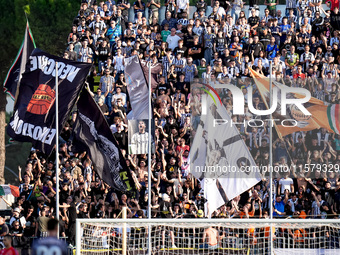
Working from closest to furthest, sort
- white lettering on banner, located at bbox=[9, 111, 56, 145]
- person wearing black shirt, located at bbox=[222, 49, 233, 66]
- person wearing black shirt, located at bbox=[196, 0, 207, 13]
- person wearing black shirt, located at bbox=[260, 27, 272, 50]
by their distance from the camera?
white lettering on banner, located at bbox=[9, 111, 56, 145]
person wearing black shirt, located at bbox=[222, 49, 233, 66]
person wearing black shirt, located at bbox=[260, 27, 272, 50]
person wearing black shirt, located at bbox=[196, 0, 207, 13]

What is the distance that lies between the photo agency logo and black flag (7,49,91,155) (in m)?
3.36

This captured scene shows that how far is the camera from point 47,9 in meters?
46.9

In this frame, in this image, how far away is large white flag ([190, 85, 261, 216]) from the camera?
23.3 m

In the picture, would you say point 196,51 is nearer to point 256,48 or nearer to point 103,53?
point 256,48

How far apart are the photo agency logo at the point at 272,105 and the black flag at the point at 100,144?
106 inches

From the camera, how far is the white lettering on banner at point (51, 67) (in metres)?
24.1

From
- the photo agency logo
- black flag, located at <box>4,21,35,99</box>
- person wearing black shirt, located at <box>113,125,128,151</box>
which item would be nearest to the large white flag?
the photo agency logo

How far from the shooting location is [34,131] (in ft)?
78.0

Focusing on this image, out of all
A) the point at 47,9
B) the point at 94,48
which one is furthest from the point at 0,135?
the point at 94,48

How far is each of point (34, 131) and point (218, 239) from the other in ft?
19.2

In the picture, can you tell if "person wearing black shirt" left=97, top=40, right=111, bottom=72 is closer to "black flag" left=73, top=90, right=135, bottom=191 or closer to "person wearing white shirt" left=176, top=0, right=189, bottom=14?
"person wearing white shirt" left=176, top=0, right=189, bottom=14

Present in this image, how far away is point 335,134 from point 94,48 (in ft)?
26.4

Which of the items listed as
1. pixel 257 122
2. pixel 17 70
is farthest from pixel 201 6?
pixel 257 122

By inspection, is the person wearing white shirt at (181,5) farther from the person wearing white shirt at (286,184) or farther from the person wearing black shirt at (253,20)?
the person wearing white shirt at (286,184)
